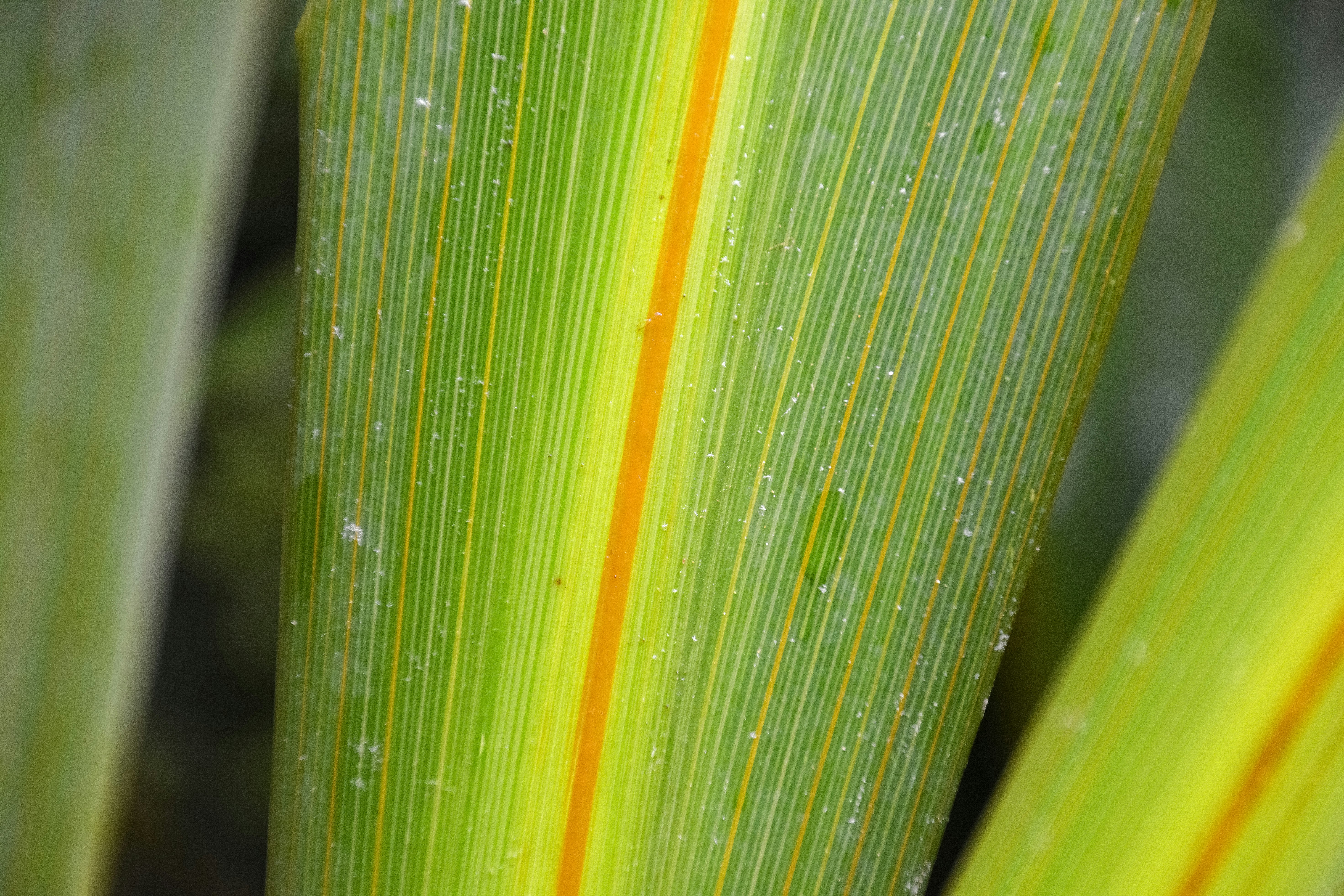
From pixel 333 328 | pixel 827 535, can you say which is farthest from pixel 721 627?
pixel 333 328

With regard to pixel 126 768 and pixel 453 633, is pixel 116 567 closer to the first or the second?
pixel 453 633

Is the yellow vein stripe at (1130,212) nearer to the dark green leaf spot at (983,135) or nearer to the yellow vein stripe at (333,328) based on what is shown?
the dark green leaf spot at (983,135)

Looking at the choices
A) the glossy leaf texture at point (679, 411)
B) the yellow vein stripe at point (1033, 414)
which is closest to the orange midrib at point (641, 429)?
the glossy leaf texture at point (679, 411)

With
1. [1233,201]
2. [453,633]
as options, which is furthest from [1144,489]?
[453,633]

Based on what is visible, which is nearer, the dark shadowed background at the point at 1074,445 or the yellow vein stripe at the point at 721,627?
the yellow vein stripe at the point at 721,627

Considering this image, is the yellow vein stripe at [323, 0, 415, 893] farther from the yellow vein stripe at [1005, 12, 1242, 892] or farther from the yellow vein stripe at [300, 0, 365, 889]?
the yellow vein stripe at [1005, 12, 1242, 892]

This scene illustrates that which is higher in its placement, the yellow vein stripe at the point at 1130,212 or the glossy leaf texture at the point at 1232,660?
the yellow vein stripe at the point at 1130,212
